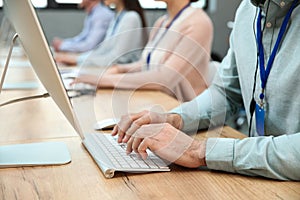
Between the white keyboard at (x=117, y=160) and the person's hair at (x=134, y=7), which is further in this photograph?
the person's hair at (x=134, y=7)

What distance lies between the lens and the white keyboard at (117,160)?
96cm

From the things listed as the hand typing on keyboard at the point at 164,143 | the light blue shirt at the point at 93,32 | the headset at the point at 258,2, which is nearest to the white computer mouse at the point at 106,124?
the hand typing on keyboard at the point at 164,143

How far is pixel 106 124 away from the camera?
1.35 m

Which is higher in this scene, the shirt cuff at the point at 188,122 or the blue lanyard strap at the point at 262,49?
the blue lanyard strap at the point at 262,49

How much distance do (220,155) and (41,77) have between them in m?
0.43

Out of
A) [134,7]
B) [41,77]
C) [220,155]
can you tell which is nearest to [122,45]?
[41,77]

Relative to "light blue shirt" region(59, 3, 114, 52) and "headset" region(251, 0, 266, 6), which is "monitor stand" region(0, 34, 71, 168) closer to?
"headset" region(251, 0, 266, 6)

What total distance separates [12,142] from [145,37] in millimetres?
580

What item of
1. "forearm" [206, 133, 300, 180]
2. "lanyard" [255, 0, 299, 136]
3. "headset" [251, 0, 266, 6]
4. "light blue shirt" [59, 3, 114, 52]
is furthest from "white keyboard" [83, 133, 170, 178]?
"light blue shirt" [59, 3, 114, 52]

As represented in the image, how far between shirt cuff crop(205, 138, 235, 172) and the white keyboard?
96 millimetres

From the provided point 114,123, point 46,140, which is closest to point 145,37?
point 114,123

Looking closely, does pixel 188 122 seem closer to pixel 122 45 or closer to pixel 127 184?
pixel 127 184

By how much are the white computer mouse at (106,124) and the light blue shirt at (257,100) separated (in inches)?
7.8

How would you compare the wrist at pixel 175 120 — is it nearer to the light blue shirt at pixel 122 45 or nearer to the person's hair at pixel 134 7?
the light blue shirt at pixel 122 45
